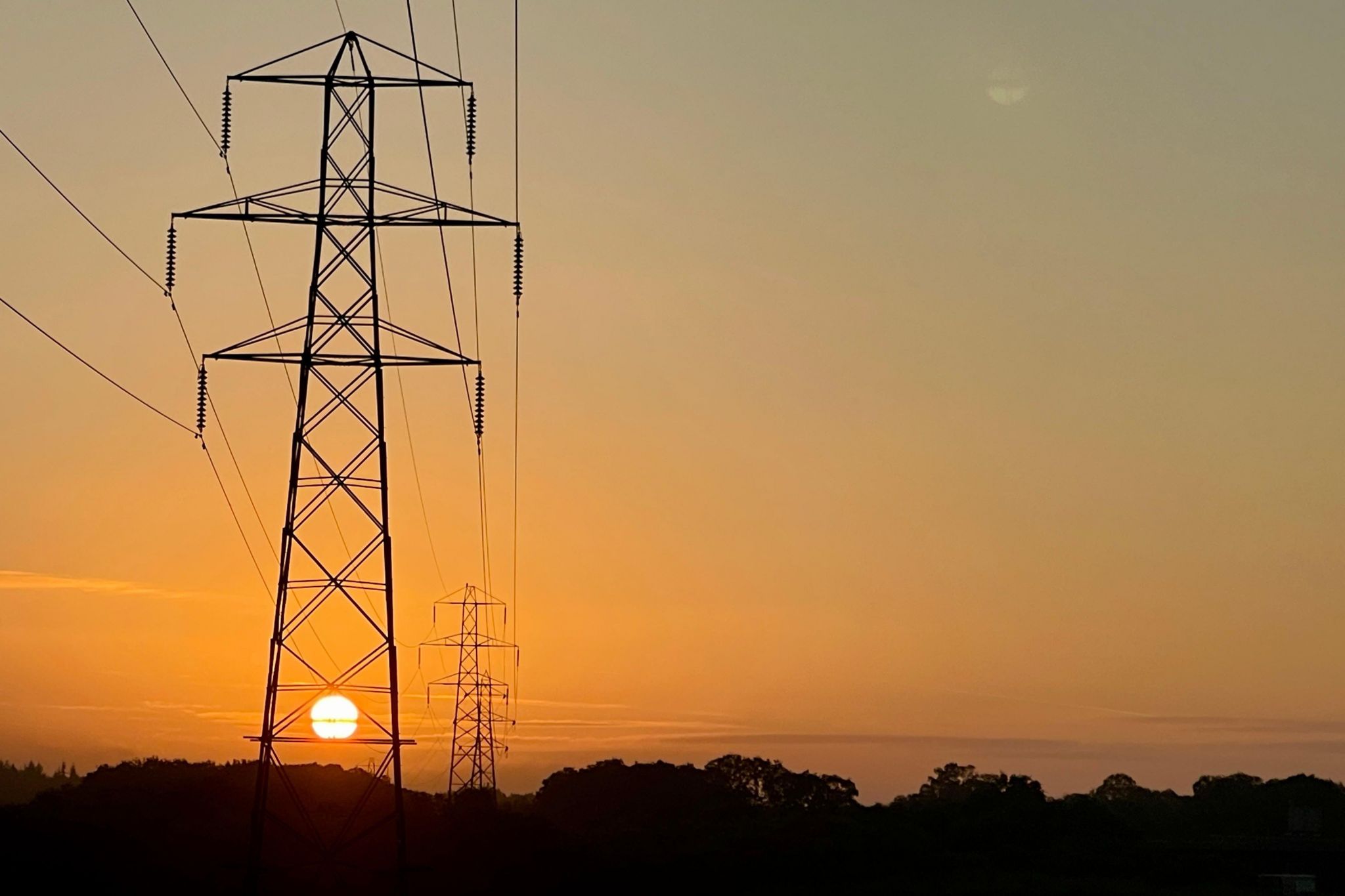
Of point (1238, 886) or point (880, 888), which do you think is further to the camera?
point (1238, 886)

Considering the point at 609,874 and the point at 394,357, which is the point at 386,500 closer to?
Answer: the point at 394,357

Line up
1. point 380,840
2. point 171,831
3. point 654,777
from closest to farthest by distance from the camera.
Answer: point 171,831, point 380,840, point 654,777

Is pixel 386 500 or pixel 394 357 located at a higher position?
pixel 394 357

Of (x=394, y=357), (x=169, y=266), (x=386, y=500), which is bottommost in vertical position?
(x=386, y=500)

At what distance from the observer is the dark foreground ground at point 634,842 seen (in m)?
70.6

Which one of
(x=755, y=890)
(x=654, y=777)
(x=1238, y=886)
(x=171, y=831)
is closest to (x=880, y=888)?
(x=755, y=890)

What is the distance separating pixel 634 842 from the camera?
4262 inches

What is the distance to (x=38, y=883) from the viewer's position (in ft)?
212

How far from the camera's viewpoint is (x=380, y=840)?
85.3 metres

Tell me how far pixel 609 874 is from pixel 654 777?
6486 cm

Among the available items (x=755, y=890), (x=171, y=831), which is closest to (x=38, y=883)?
(x=171, y=831)

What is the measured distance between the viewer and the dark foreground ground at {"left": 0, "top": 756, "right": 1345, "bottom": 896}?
232ft

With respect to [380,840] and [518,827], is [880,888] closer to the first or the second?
[518,827]

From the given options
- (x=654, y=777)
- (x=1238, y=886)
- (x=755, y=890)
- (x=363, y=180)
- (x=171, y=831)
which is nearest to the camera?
(x=363, y=180)
